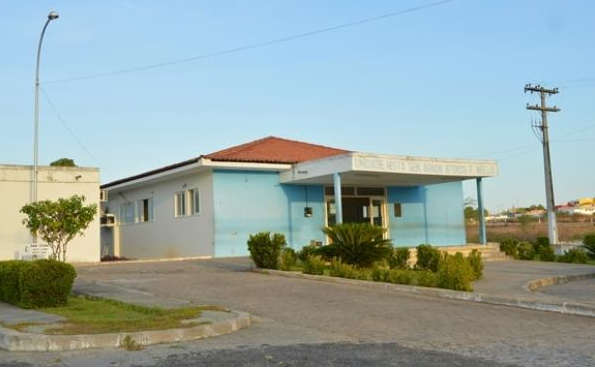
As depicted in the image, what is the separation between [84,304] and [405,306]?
5725 millimetres

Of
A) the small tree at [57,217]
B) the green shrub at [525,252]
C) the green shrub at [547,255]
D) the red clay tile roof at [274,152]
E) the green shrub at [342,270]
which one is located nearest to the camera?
the small tree at [57,217]

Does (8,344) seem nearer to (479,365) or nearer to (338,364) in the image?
(338,364)

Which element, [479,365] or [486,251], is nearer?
[479,365]

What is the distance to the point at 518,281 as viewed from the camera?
1603cm

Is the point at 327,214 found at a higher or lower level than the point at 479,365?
higher

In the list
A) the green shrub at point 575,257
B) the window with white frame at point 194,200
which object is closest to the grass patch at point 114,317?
the window with white frame at point 194,200

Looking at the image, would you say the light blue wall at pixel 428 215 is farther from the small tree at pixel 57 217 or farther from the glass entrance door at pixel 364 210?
the small tree at pixel 57 217

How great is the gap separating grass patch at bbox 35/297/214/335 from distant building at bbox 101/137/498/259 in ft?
40.1

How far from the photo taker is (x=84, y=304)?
1162 centimetres

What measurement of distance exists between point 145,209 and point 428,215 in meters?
13.1

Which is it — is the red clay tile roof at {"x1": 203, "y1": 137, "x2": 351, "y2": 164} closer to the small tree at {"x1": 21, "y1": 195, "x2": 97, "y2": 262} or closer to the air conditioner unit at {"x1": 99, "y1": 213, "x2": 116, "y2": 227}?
the air conditioner unit at {"x1": 99, "y1": 213, "x2": 116, "y2": 227}

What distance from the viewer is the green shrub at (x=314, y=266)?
16.8 m

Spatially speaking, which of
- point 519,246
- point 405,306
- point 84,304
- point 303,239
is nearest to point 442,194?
point 519,246

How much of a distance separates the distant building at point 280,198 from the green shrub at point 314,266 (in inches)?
214
